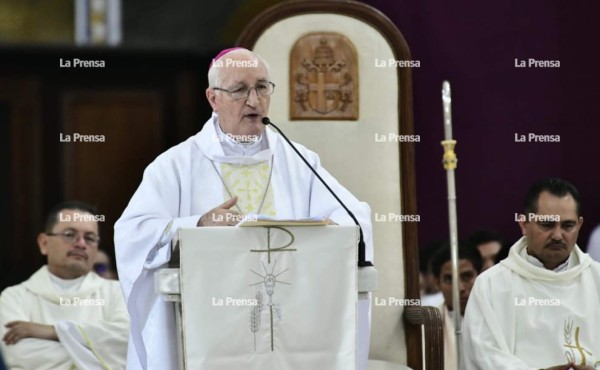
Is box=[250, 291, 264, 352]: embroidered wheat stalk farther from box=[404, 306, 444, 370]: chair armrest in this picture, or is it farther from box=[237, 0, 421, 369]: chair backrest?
box=[237, 0, 421, 369]: chair backrest

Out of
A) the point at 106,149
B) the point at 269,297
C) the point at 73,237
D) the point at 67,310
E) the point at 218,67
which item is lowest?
the point at 67,310

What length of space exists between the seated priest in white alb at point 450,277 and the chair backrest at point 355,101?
0.77 meters

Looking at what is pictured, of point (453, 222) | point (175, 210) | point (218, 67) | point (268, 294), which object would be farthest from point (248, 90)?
point (453, 222)

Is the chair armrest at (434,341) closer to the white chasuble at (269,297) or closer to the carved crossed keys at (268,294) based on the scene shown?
the white chasuble at (269,297)

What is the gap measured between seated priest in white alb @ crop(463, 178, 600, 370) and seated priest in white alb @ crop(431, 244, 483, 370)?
79 centimetres

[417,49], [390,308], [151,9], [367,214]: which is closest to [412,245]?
[390,308]

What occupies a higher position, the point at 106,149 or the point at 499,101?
the point at 499,101

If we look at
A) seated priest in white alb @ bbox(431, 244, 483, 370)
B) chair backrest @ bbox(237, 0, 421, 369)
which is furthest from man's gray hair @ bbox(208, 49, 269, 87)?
seated priest in white alb @ bbox(431, 244, 483, 370)

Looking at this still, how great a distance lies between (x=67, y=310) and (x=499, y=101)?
9.21ft

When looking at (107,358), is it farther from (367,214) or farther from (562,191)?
(562,191)

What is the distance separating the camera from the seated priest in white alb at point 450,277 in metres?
7.45

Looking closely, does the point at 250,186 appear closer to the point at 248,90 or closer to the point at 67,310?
the point at 248,90

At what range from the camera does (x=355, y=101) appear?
269 inches

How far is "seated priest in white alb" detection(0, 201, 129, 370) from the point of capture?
6785 millimetres
